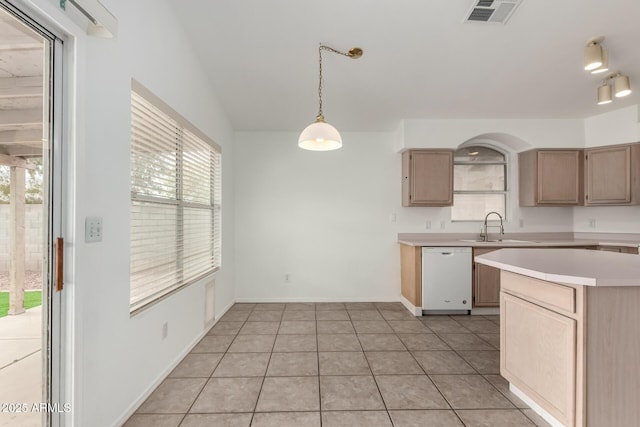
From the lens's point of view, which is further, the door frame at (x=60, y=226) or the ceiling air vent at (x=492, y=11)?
the ceiling air vent at (x=492, y=11)

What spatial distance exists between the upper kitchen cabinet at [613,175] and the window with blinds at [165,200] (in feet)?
16.4

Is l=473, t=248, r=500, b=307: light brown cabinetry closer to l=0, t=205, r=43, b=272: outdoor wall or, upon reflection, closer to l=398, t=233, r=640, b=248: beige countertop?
l=398, t=233, r=640, b=248: beige countertop

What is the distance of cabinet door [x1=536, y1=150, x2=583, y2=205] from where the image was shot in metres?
4.04

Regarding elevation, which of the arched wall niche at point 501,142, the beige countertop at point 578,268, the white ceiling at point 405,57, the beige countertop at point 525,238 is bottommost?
the beige countertop at point 525,238

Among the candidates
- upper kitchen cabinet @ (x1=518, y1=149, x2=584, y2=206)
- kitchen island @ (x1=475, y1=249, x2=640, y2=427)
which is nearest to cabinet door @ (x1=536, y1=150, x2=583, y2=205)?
upper kitchen cabinet @ (x1=518, y1=149, x2=584, y2=206)

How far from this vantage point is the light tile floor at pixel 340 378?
1.86m

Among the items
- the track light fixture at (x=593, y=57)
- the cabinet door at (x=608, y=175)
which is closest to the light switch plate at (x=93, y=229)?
the track light fixture at (x=593, y=57)

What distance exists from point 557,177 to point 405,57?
2855 millimetres

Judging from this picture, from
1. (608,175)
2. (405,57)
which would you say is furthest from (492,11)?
(608,175)

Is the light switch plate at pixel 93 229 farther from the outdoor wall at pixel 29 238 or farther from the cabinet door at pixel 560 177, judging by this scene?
the cabinet door at pixel 560 177

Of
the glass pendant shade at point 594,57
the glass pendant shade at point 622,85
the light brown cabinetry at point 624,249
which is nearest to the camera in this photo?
the glass pendant shade at point 594,57

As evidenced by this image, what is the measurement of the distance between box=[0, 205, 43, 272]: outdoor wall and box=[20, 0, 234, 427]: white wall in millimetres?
113

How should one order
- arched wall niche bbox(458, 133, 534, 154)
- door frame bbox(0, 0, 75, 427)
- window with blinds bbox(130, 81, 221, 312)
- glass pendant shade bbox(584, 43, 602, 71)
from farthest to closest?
arched wall niche bbox(458, 133, 534, 154)
glass pendant shade bbox(584, 43, 602, 71)
window with blinds bbox(130, 81, 221, 312)
door frame bbox(0, 0, 75, 427)

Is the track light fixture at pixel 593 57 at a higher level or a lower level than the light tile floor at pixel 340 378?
higher
